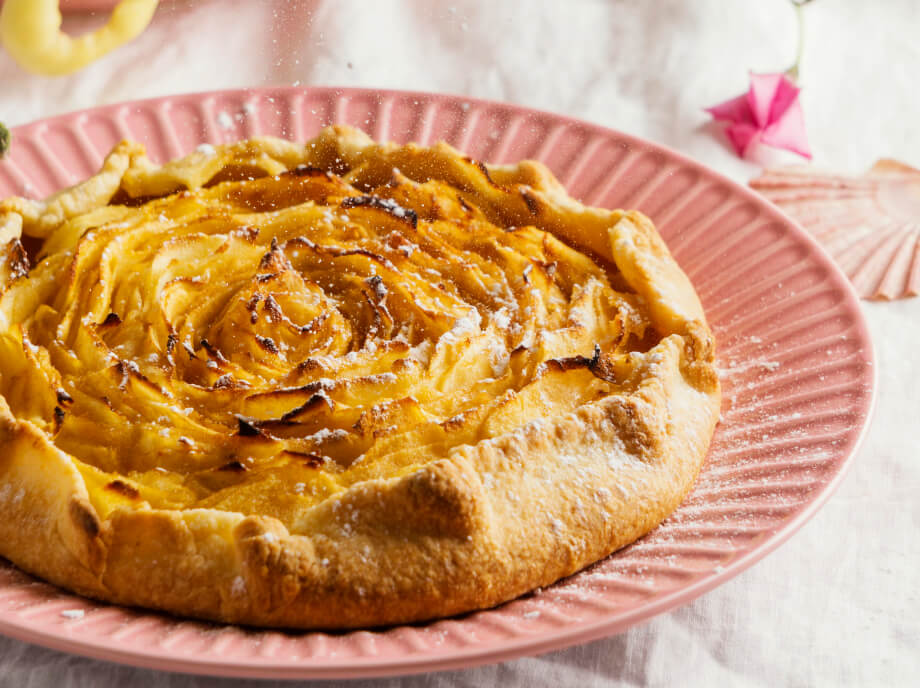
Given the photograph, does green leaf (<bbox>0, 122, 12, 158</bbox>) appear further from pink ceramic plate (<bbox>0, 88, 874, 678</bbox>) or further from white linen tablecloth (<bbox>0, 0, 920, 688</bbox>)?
white linen tablecloth (<bbox>0, 0, 920, 688</bbox>)

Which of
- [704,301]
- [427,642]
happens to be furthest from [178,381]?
[704,301]

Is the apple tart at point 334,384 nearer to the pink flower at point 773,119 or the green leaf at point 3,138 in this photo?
the green leaf at point 3,138

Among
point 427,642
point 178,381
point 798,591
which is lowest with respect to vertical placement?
point 798,591

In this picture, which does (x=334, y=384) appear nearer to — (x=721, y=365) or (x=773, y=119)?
(x=721, y=365)

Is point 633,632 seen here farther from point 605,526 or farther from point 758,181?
point 758,181

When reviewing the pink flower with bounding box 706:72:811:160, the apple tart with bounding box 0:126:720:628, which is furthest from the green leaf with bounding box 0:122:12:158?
the pink flower with bounding box 706:72:811:160
